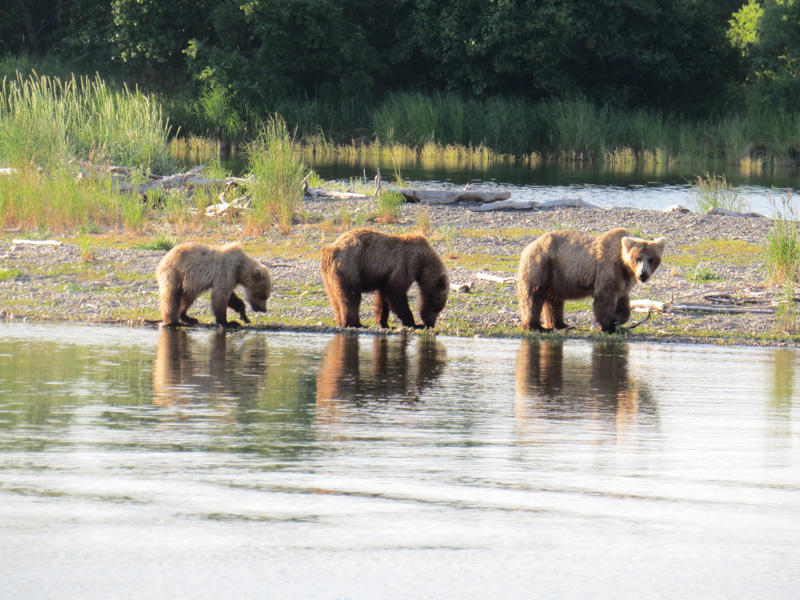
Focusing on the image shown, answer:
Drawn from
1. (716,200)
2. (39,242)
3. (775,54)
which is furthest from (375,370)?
(775,54)

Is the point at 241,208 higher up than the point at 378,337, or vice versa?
the point at 241,208

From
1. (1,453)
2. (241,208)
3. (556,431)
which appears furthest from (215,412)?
(241,208)

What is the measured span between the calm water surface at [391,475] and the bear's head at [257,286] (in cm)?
163

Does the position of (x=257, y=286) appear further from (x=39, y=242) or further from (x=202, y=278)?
(x=39, y=242)

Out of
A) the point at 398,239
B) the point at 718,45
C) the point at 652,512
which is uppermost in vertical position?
the point at 718,45

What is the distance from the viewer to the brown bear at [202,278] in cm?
1155

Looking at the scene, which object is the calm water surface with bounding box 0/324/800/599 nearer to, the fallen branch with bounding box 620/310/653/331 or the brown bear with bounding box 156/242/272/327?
the brown bear with bounding box 156/242/272/327

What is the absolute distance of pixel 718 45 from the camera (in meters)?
51.1

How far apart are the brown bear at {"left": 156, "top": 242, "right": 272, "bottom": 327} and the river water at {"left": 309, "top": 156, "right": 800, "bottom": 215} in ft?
48.4

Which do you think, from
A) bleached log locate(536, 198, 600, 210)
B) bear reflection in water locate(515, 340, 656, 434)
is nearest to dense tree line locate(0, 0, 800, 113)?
bleached log locate(536, 198, 600, 210)

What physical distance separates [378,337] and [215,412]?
3.86 metres

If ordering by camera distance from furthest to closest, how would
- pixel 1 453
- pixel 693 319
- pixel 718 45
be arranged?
pixel 718 45, pixel 693 319, pixel 1 453

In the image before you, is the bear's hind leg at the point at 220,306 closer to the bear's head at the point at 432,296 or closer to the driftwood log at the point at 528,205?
the bear's head at the point at 432,296

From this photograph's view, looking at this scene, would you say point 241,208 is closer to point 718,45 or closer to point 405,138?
point 405,138
